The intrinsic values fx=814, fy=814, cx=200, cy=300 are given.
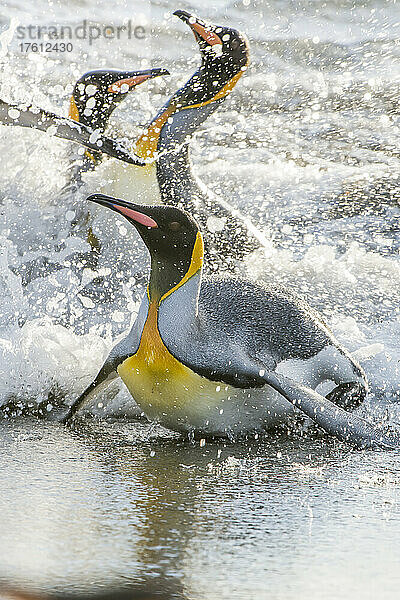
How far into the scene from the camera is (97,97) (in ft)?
17.6

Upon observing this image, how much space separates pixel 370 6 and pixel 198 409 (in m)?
6.37

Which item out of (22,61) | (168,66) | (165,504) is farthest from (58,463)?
(168,66)

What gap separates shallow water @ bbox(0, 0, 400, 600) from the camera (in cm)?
133

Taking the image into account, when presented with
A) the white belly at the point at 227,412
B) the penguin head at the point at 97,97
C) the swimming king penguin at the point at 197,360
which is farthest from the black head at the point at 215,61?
the white belly at the point at 227,412

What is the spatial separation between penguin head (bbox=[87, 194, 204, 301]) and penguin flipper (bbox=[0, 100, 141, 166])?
8.44 feet

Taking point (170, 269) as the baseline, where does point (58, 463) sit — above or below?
below

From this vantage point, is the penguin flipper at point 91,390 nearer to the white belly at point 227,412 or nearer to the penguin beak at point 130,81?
the white belly at point 227,412

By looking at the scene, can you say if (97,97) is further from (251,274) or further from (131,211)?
(131,211)

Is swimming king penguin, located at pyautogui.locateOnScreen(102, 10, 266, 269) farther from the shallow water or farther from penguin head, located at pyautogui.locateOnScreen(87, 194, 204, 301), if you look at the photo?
penguin head, located at pyautogui.locateOnScreen(87, 194, 204, 301)

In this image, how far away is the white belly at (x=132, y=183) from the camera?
4.70 metres

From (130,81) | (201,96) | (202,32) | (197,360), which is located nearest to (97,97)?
(130,81)

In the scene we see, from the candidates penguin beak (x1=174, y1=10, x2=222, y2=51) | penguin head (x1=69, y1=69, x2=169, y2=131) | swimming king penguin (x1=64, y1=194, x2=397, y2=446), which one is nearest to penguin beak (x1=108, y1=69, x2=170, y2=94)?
penguin head (x1=69, y1=69, x2=169, y2=131)

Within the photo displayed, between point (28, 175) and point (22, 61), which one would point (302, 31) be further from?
point (28, 175)

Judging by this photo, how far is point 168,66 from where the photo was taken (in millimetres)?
7637
